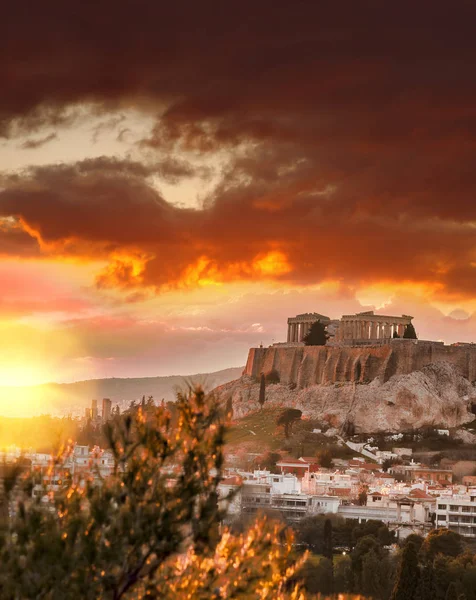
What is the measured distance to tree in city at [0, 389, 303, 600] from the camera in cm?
1015

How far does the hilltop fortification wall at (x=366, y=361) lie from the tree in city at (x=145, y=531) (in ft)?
243

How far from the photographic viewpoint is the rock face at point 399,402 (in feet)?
273

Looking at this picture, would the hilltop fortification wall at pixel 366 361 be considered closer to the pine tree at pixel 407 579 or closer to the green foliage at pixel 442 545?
the green foliage at pixel 442 545

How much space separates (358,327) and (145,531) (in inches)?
3256

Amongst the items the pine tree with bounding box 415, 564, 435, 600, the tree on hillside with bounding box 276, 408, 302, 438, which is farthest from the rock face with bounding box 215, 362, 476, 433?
the pine tree with bounding box 415, 564, 435, 600

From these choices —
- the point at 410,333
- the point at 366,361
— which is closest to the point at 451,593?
the point at 366,361

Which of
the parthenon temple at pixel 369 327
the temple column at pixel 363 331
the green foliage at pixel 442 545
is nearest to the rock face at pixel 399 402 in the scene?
the temple column at pixel 363 331

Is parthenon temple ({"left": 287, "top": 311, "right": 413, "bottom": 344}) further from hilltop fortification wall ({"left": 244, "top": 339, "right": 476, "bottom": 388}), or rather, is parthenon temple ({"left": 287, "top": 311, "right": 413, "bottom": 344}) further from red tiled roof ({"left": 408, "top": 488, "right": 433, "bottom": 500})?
red tiled roof ({"left": 408, "top": 488, "right": 433, "bottom": 500})

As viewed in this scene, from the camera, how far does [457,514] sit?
58.2 m

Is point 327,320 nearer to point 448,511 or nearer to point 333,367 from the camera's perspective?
point 333,367

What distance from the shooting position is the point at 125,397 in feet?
586

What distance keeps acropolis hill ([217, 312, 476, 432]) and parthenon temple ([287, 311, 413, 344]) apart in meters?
0.08

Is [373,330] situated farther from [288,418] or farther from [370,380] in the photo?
[288,418]

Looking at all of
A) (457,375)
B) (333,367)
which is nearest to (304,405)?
(333,367)
